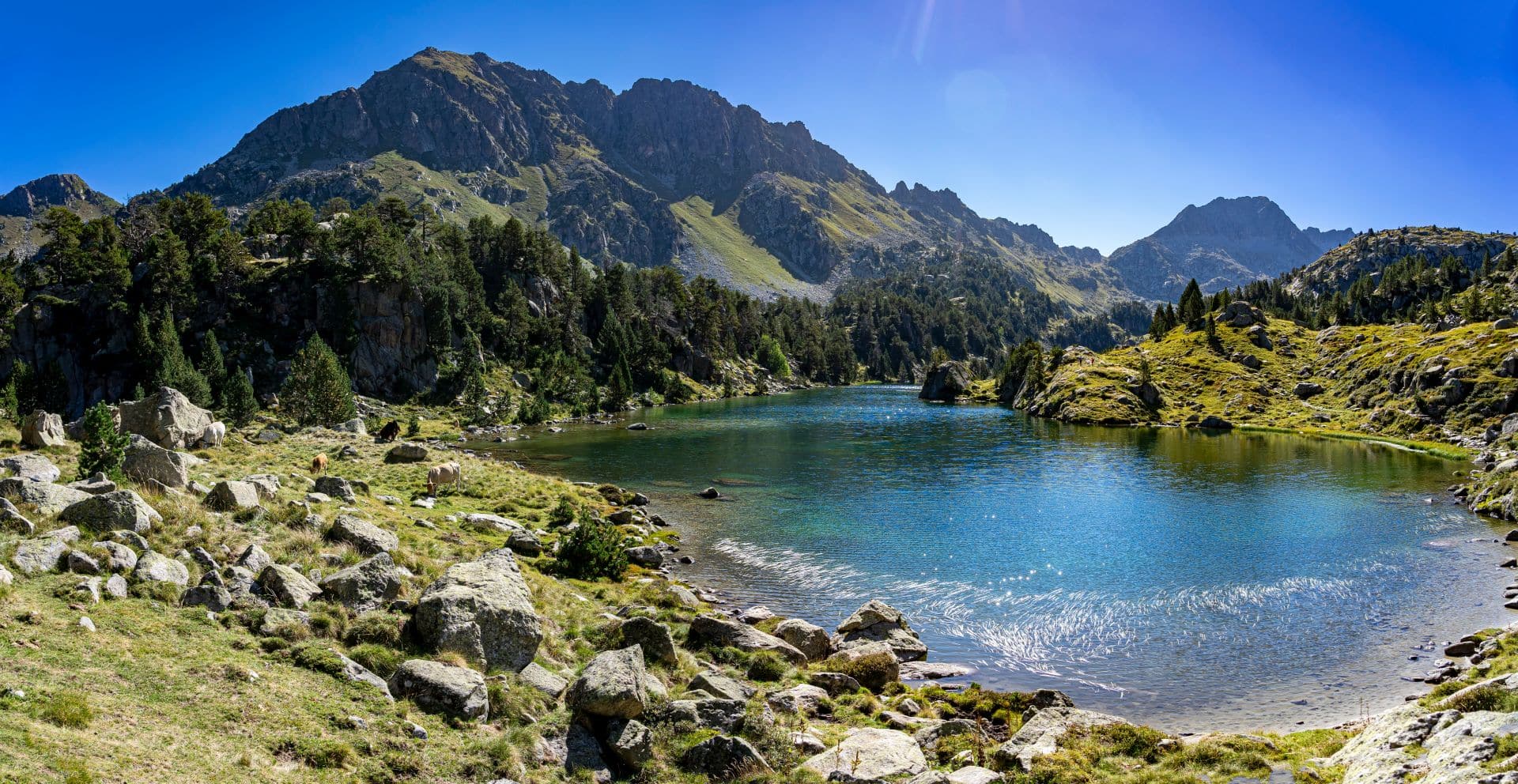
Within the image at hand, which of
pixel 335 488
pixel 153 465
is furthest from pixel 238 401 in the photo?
pixel 153 465

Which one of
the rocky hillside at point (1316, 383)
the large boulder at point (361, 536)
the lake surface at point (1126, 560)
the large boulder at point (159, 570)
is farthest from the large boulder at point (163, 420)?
the rocky hillside at point (1316, 383)

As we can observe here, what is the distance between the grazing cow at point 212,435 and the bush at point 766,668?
3583 cm

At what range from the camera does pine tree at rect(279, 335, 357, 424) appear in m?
92.2

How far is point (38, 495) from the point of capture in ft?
69.2

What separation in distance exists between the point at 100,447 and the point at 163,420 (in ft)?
42.8

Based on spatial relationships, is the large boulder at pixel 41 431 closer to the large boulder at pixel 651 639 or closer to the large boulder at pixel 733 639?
the large boulder at pixel 651 639

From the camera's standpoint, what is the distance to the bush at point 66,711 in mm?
11680


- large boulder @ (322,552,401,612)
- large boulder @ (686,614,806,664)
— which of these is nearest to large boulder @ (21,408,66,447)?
large boulder @ (322,552,401,612)

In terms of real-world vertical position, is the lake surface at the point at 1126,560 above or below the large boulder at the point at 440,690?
below

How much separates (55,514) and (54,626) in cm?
783

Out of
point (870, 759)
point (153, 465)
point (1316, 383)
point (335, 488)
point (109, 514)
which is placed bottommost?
point (870, 759)

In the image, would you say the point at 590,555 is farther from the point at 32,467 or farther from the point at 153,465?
the point at 32,467

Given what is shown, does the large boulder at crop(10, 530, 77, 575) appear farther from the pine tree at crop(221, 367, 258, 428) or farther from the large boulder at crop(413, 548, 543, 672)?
the pine tree at crop(221, 367, 258, 428)

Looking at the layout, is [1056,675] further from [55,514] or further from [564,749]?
[55,514]
